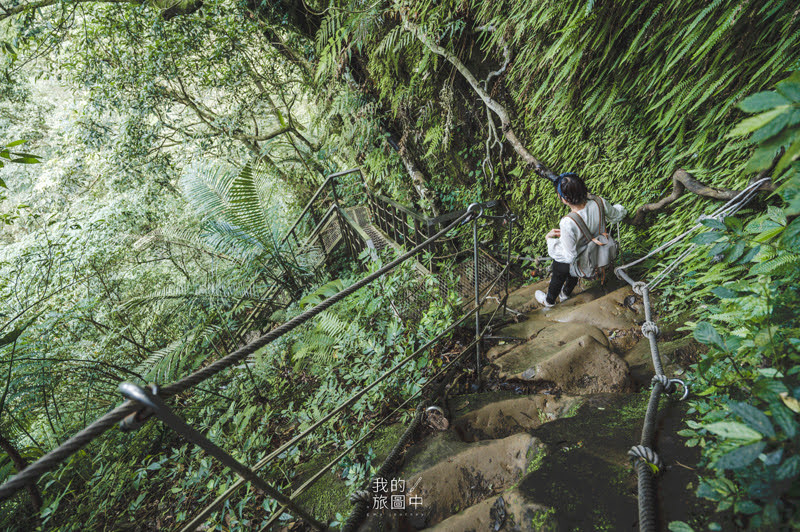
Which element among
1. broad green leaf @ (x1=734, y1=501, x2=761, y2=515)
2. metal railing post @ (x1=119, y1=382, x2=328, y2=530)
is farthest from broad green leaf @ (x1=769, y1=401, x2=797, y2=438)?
metal railing post @ (x1=119, y1=382, x2=328, y2=530)

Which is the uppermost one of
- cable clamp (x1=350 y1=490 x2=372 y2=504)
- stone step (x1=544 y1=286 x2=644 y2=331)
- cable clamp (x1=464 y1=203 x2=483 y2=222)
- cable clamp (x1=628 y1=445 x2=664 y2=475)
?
cable clamp (x1=464 y1=203 x2=483 y2=222)

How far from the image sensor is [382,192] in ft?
18.6

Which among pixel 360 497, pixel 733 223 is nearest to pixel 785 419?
pixel 733 223

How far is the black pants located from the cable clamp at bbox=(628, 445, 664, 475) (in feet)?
6.87

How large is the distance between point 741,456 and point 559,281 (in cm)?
262

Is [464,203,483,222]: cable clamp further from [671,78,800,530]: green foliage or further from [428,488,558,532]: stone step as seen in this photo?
[428,488,558,532]: stone step

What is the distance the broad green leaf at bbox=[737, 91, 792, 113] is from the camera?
616 mm

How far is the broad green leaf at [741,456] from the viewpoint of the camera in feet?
1.87

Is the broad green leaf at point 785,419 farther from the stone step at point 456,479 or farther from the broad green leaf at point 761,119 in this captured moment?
the stone step at point 456,479

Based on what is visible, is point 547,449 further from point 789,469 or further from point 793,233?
point 793,233

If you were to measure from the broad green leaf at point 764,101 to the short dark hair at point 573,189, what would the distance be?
191 centimetres

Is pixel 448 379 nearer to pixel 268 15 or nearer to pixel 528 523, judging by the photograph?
pixel 528 523

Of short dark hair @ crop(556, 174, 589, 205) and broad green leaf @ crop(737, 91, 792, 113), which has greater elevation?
broad green leaf @ crop(737, 91, 792, 113)

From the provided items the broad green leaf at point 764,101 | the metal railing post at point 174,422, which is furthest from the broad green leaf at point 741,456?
the metal railing post at point 174,422
